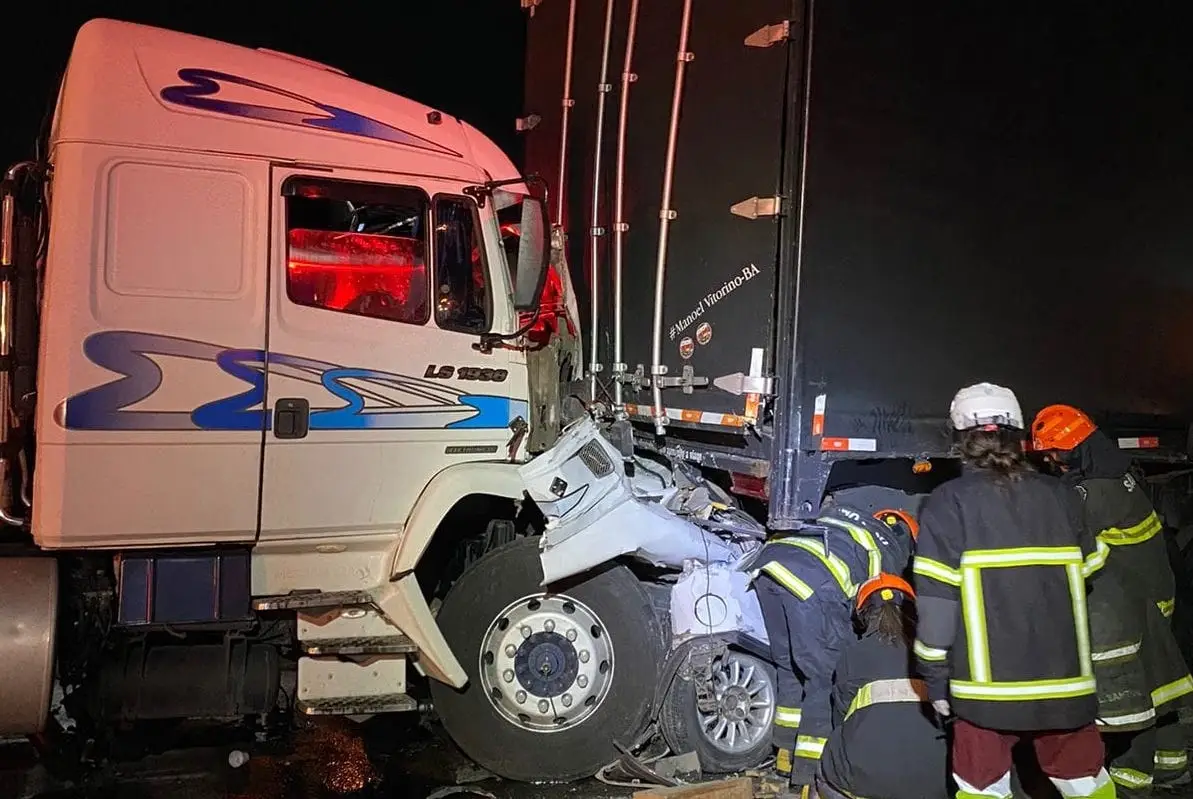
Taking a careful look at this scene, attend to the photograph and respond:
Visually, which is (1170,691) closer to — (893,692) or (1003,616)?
(893,692)

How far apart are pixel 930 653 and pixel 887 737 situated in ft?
1.89

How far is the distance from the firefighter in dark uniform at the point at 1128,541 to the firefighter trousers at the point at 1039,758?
99 cm

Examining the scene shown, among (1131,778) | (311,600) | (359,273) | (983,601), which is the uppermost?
(359,273)

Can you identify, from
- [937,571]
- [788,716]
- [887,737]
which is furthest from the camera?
[788,716]

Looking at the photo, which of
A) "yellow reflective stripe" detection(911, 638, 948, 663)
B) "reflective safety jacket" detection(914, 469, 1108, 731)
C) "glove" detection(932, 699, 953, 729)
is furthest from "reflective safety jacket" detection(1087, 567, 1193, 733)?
"yellow reflective stripe" detection(911, 638, 948, 663)

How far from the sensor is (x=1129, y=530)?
4527 mm

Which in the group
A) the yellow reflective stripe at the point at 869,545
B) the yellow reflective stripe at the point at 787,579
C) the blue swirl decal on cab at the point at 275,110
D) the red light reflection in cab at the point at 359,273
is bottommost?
the yellow reflective stripe at the point at 787,579

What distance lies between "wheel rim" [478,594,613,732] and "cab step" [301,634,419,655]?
396 millimetres

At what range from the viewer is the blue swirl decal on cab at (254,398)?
3.90 m

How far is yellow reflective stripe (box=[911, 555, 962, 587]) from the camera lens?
345 cm

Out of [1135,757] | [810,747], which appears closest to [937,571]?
[810,747]

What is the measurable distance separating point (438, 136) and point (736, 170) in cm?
147

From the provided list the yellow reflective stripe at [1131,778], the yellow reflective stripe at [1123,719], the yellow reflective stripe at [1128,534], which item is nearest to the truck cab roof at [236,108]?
the yellow reflective stripe at [1128,534]

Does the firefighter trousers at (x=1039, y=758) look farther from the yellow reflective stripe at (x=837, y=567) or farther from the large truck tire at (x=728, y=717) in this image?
the large truck tire at (x=728, y=717)
